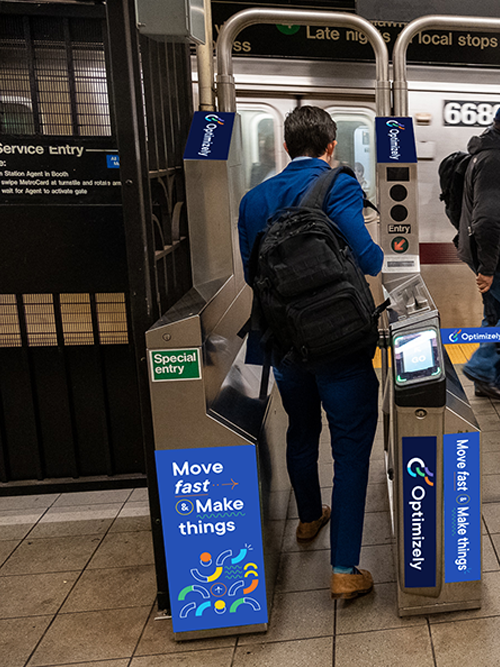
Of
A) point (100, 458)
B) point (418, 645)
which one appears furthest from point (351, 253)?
point (100, 458)

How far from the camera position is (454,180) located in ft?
13.3

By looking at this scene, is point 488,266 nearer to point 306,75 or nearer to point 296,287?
point 306,75

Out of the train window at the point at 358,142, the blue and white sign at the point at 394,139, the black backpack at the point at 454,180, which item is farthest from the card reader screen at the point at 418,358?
the train window at the point at 358,142

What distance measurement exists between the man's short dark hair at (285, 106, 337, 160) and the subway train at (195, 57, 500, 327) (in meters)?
2.17

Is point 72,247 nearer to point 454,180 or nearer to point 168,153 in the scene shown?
point 168,153

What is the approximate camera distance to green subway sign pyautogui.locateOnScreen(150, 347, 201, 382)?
182cm

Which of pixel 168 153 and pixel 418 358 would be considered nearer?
pixel 418 358

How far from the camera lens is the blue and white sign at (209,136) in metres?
2.15

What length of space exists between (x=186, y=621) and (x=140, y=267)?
113cm

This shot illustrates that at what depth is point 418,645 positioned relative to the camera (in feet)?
6.27

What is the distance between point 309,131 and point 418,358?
83 centimetres

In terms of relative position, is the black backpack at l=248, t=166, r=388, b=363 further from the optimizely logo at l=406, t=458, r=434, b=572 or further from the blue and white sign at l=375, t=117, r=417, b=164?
the blue and white sign at l=375, t=117, r=417, b=164

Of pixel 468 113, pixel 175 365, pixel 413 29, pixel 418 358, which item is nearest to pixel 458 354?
pixel 468 113

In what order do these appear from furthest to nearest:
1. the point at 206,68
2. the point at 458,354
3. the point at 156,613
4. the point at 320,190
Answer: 1. the point at 458,354
2. the point at 206,68
3. the point at 156,613
4. the point at 320,190
